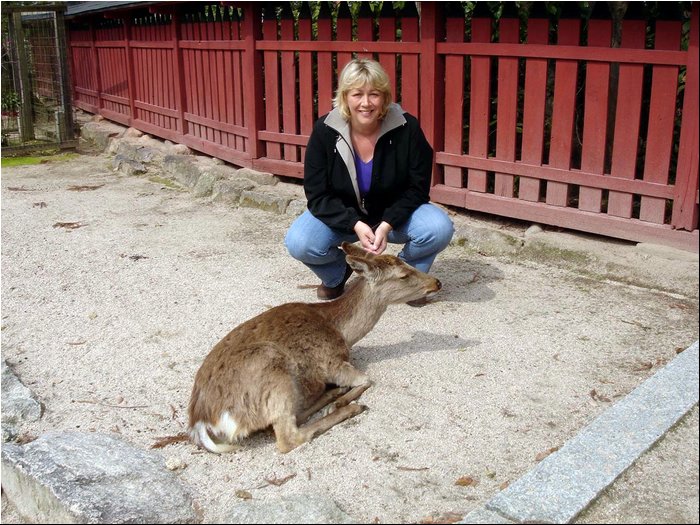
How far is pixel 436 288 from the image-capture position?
4359 millimetres

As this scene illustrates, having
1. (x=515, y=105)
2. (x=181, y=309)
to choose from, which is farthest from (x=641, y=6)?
(x=181, y=309)

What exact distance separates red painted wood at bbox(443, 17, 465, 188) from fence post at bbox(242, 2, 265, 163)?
8.95ft

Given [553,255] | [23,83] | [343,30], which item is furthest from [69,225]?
[23,83]

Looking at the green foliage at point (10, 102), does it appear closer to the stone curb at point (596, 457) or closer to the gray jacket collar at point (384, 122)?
the gray jacket collar at point (384, 122)

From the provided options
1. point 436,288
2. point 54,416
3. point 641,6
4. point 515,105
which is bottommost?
point 54,416

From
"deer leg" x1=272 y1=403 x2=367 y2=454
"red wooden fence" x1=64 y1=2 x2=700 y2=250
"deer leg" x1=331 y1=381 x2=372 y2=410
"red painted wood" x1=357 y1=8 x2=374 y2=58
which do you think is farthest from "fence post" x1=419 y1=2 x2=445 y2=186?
"deer leg" x1=272 y1=403 x2=367 y2=454

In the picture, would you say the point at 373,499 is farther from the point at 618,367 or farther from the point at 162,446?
the point at 618,367

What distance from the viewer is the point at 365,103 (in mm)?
4812

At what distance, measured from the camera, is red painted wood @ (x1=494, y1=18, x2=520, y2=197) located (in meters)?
6.20

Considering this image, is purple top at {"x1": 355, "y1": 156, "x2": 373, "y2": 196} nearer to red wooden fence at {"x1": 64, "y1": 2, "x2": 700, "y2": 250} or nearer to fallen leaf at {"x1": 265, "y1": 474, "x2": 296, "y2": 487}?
red wooden fence at {"x1": 64, "y1": 2, "x2": 700, "y2": 250}

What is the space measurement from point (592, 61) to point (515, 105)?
746 millimetres

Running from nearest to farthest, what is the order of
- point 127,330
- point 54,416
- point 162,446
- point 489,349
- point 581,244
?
point 162,446, point 54,416, point 489,349, point 127,330, point 581,244

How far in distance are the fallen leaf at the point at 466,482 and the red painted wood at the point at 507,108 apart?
364 centimetres

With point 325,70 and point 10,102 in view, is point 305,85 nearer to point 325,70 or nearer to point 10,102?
→ point 325,70
